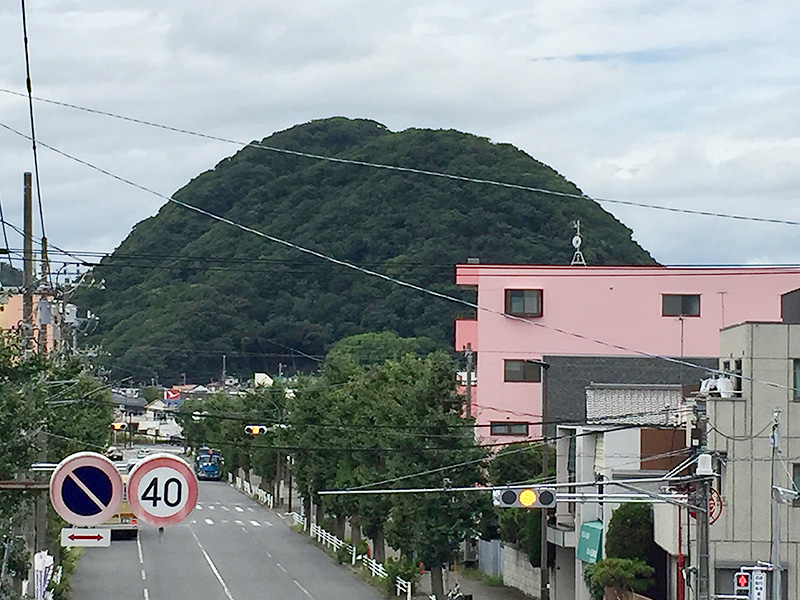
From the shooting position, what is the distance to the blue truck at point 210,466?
101 meters

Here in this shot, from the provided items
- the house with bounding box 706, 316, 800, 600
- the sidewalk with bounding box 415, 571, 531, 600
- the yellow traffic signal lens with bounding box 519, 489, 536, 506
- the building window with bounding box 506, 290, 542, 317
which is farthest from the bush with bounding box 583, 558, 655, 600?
the building window with bounding box 506, 290, 542, 317

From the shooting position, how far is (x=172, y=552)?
5044 cm

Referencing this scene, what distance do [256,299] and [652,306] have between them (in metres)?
80.1

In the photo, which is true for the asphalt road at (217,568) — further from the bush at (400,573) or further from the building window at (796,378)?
the building window at (796,378)

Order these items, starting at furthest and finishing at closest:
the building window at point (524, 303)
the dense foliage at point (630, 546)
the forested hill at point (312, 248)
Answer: the forested hill at point (312, 248) → the building window at point (524, 303) → the dense foliage at point (630, 546)

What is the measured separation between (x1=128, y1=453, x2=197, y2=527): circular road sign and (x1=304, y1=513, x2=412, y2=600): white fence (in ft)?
85.6

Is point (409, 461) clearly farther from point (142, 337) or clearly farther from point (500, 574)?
point (142, 337)

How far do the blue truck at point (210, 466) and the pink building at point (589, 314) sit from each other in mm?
53248

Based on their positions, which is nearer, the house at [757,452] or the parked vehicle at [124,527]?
the house at [757,452]

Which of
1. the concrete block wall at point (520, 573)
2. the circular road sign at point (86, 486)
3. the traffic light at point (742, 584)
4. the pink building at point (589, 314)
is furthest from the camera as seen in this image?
the pink building at point (589, 314)

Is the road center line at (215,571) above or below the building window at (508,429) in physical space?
below


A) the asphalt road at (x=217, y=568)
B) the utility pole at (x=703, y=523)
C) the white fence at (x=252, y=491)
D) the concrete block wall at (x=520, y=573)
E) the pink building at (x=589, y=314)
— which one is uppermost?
the pink building at (x=589, y=314)

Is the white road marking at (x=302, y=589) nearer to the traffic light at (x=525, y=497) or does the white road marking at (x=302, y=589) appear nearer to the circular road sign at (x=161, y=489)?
the traffic light at (x=525, y=497)

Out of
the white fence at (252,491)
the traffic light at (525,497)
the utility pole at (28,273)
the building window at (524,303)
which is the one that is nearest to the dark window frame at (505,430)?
the building window at (524,303)
